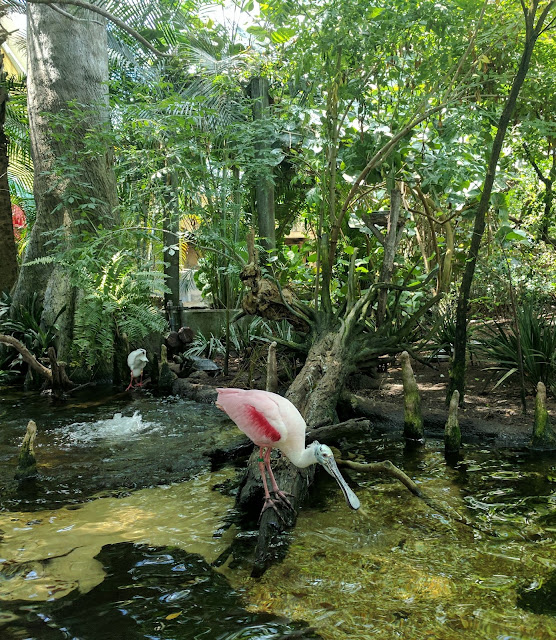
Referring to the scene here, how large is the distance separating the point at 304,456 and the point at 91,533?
4.90ft

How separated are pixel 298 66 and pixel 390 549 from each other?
472 cm

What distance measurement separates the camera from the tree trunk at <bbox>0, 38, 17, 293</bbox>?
33.4 ft

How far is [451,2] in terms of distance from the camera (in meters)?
5.12

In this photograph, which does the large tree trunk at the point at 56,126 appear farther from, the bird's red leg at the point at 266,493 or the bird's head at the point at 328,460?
the bird's head at the point at 328,460

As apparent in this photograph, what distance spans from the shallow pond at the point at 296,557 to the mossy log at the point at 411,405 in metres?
0.20

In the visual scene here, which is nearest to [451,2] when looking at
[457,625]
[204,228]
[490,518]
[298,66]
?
[298,66]

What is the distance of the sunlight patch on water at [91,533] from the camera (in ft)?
10.1

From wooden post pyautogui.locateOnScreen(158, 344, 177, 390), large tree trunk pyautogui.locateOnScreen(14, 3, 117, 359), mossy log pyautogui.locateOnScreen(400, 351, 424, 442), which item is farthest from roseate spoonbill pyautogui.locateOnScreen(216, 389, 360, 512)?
large tree trunk pyautogui.locateOnScreen(14, 3, 117, 359)

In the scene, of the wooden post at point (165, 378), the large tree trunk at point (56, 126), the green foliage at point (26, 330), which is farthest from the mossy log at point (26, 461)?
the large tree trunk at point (56, 126)

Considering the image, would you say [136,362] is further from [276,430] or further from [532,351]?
[532,351]

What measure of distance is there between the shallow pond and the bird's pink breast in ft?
2.20

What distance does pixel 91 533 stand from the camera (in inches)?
144

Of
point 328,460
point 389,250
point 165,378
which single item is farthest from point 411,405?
point 165,378

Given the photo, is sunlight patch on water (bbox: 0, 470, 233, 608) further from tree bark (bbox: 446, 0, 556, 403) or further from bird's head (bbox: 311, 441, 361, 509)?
tree bark (bbox: 446, 0, 556, 403)
